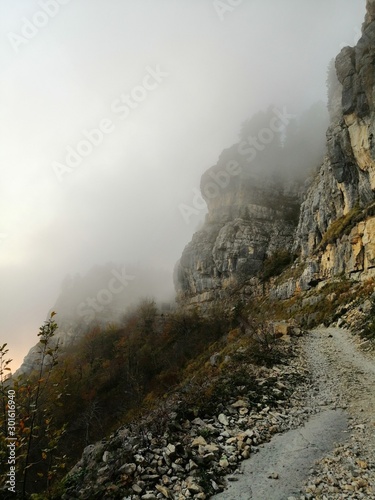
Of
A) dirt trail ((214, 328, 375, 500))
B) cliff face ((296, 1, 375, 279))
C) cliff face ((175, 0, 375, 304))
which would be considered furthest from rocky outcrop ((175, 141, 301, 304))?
dirt trail ((214, 328, 375, 500))

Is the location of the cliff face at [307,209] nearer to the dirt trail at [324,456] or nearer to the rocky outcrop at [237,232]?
the rocky outcrop at [237,232]

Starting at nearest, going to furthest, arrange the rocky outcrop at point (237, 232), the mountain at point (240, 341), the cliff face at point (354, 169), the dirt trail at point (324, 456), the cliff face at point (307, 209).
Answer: the dirt trail at point (324, 456), the mountain at point (240, 341), the cliff face at point (354, 169), the cliff face at point (307, 209), the rocky outcrop at point (237, 232)

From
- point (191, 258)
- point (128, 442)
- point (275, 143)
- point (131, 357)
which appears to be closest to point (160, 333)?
point (131, 357)

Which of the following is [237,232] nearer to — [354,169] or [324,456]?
[354,169]

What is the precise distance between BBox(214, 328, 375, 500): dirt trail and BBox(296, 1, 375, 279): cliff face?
873 inches

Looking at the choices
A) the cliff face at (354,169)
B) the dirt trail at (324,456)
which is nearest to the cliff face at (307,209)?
the cliff face at (354,169)

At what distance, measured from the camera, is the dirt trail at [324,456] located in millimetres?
4973

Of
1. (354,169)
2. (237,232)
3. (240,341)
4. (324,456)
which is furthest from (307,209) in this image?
(324,456)

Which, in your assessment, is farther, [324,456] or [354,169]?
[354,169]

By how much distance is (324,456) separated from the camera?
5941mm

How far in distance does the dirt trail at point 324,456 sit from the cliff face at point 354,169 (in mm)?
22173

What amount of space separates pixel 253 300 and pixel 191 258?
3069 cm

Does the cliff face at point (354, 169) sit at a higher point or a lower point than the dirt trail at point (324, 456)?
higher

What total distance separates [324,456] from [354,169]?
40.0 metres
